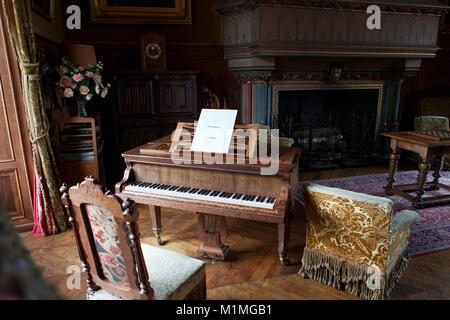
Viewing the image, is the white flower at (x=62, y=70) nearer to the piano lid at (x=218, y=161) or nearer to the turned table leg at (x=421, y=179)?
the piano lid at (x=218, y=161)

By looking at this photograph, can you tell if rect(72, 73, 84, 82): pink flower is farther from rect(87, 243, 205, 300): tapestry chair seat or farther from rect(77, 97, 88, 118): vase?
rect(87, 243, 205, 300): tapestry chair seat

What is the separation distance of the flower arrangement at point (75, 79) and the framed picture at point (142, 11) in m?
1.27

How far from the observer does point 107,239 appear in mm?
1421

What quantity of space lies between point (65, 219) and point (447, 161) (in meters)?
5.26

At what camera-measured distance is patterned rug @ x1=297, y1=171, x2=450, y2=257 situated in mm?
2791

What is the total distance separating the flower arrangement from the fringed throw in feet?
8.95

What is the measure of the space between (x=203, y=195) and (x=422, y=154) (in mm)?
2584

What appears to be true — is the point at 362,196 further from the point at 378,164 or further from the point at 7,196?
the point at 378,164

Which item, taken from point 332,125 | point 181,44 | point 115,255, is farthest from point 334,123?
point 115,255

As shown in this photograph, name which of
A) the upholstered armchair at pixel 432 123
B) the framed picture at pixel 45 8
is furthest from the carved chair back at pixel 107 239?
the upholstered armchair at pixel 432 123

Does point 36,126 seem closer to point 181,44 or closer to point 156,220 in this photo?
point 156,220

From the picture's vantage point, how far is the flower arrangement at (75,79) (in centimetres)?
314

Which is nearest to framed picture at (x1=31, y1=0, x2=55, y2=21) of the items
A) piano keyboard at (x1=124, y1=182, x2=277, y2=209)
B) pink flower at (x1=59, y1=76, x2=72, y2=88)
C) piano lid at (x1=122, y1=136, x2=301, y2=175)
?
pink flower at (x1=59, y1=76, x2=72, y2=88)

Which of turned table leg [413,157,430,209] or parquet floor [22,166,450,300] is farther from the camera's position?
turned table leg [413,157,430,209]
